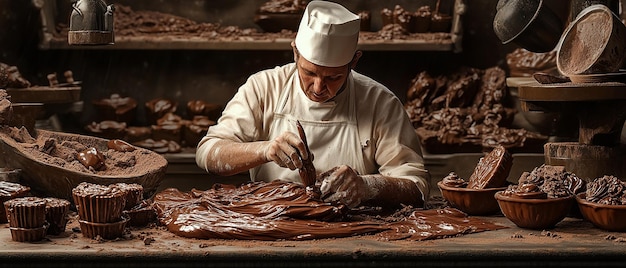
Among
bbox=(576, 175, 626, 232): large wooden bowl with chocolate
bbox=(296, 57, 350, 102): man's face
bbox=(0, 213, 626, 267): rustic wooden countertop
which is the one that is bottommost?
bbox=(0, 213, 626, 267): rustic wooden countertop

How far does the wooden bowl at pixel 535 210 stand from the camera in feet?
10.6

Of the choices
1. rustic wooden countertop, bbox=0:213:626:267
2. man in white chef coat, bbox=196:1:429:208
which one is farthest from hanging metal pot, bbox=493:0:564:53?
rustic wooden countertop, bbox=0:213:626:267

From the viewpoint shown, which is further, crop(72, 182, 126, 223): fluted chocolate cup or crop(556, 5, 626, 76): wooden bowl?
crop(556, 5, 626, 76): wooden bowl

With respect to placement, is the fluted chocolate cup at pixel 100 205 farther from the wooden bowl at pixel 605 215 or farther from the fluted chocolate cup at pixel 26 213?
the wooden bowl at pixel 605 215

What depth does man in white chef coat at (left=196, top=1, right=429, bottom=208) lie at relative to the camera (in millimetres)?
3771

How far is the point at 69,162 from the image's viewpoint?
3.70 m

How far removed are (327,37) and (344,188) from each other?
703 millimetres

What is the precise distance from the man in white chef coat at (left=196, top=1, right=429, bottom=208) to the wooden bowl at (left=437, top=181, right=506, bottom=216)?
0.20m

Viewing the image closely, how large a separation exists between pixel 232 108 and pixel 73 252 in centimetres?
138

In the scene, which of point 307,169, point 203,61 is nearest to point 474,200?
point 307,169

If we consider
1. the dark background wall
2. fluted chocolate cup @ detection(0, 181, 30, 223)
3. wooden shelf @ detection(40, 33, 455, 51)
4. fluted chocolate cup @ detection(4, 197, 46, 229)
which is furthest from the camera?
the dark background wall

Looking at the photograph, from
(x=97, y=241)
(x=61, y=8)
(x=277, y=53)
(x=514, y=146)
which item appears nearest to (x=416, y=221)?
(x=97, y=241)

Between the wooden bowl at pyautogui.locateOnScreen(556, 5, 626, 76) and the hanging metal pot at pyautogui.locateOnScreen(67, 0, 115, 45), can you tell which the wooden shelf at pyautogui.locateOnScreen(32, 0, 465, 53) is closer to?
the wooden bowl at pyautogui.locateOnScreen(556, 5, 626, 76)

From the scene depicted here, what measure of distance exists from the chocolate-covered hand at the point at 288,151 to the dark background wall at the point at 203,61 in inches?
129
